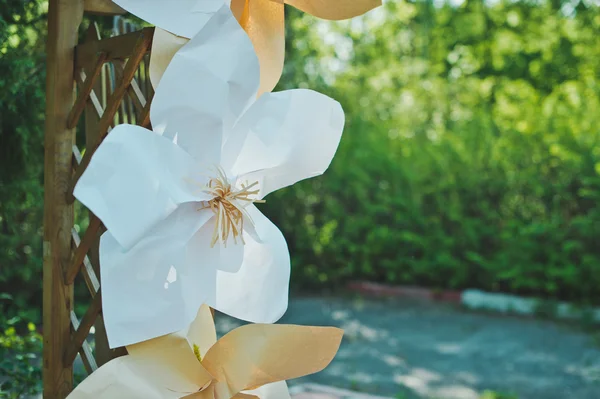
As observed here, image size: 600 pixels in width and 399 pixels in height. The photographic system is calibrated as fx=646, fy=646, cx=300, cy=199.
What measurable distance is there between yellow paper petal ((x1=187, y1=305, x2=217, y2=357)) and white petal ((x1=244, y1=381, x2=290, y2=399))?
0.13 m

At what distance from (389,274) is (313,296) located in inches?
40.0

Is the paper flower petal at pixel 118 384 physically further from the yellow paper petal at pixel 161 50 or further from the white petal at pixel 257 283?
the yellow paper petal at pixel 161 50

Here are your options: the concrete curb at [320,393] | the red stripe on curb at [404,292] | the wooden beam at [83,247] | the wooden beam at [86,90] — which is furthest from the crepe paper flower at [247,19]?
the red stripe on curb at [404,292]

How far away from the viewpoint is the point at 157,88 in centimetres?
118

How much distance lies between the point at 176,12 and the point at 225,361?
687 millimetres

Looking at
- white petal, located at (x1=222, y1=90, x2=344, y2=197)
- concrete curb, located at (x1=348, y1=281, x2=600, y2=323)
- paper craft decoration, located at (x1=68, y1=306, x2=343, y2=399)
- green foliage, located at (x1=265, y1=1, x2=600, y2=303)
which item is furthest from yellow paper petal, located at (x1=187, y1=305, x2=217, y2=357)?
concrete curb, located at (x1=348, y1=281, x2=600, y2=323)

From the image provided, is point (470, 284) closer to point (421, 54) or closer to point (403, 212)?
point (403, 212)

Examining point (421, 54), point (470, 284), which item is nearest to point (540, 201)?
point (470, 284)

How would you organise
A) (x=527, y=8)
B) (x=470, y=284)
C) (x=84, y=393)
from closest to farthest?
1. (x=84, y=393)
2. (x=470, y=284)
3. (x=527, y=8)

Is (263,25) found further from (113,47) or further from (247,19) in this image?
(113,47)

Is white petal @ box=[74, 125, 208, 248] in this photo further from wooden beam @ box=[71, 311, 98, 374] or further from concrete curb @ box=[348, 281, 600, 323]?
concrete curb @ box=[348, 281, 600, 323]

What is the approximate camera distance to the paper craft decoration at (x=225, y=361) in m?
1.20

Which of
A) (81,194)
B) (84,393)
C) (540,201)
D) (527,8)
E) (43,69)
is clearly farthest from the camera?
(527,8)

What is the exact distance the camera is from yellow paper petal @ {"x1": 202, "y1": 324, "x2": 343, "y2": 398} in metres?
1.25
